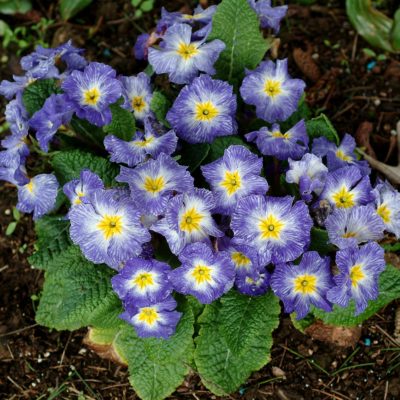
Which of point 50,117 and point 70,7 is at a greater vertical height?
point 50,117

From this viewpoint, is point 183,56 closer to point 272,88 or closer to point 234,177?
point 272,88

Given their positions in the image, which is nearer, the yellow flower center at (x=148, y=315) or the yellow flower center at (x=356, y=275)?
the yellow flower center at (x=356, y=275)

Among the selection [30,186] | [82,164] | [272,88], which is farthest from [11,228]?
[272,88]

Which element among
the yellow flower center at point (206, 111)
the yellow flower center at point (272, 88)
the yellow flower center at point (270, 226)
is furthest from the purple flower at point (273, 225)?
the yellow flower center at point (272, 88)

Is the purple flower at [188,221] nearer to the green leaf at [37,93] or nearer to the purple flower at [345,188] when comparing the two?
the purple flower at [345,188]

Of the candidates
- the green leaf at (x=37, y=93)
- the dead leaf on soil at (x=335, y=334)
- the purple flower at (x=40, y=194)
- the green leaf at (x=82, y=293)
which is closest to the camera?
the green leaf at (x=82, y=293)
